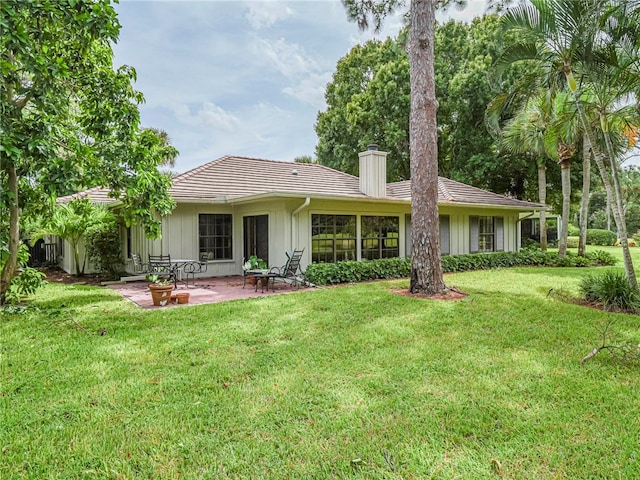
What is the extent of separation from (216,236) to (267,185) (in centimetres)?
254

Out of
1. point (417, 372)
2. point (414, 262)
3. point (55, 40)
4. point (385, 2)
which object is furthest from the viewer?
point (385, 2)

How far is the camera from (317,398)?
3580mm

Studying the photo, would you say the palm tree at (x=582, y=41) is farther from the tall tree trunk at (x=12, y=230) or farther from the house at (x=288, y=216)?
the tall tree trunk at (x=12, y=230)

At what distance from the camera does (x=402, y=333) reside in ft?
18.7

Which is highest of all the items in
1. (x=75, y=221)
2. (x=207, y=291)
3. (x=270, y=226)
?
(x=75, y=221)

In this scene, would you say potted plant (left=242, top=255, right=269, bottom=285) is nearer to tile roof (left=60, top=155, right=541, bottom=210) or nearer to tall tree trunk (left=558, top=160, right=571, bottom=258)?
tile roof (left=60, top=155, right=541, bottom=210)

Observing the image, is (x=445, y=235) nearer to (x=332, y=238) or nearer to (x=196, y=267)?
(x=332, y=238)

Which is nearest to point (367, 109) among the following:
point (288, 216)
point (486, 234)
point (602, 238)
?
point (486, 234)

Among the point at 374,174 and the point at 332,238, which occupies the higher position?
the point at 374,174

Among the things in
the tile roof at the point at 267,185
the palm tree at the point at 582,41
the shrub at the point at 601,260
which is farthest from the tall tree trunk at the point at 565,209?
the palm tree at the point at 582,41

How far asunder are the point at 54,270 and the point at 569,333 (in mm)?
17152

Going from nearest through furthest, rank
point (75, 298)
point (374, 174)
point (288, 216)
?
point (75, 298)
point (288, 216)
point (374, 174)

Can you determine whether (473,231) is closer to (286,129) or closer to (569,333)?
(569,333)

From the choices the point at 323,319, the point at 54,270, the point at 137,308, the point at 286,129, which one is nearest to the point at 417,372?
the point at 323,319
